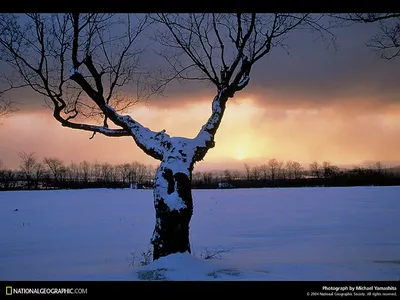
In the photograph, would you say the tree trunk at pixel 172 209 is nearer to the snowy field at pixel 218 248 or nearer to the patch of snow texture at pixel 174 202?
the patch of snow texture at pixel 174 202

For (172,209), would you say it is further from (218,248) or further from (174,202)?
(218,248)

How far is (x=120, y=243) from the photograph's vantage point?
41.9 ft

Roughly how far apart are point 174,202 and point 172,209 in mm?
143

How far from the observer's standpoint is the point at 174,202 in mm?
7297

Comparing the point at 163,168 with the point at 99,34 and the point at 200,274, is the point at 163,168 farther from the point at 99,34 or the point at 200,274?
the point at 99,34

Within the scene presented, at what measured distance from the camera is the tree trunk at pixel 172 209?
7.25 m

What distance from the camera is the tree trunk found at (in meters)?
7.25

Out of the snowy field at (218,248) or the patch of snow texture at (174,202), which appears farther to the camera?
the patch of snow texture at (174,202)
